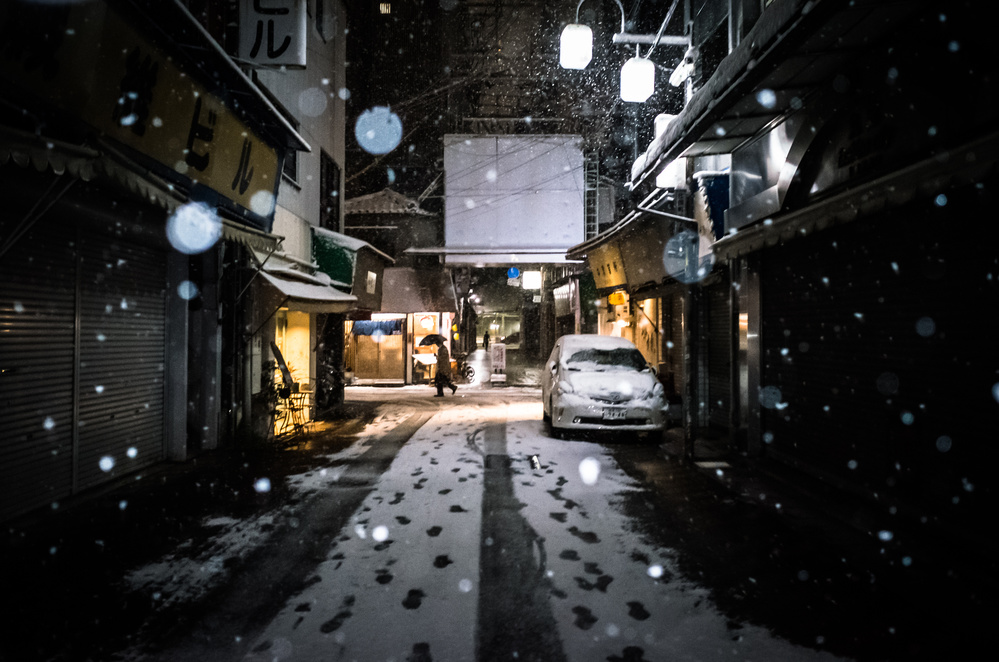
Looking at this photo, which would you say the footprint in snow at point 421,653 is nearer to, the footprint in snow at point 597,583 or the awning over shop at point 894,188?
the footprint in snow at point 597,583

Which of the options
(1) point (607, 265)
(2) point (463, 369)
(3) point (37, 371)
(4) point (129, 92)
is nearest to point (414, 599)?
(3) point (37, 371)

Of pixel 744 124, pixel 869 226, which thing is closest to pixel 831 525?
pixel 869 226

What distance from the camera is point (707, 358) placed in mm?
12836

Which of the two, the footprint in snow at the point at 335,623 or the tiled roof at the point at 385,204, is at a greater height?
the tiled roof at the point at 385,204

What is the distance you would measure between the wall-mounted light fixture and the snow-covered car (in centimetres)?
540

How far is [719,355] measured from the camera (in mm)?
12219

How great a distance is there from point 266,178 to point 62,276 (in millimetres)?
4793

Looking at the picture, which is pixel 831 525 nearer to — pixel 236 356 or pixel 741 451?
pixel 741 451

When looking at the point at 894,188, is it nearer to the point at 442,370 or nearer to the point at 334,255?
the point at 334,255

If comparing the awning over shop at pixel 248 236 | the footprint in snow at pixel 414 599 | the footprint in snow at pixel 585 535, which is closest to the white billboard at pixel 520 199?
the awning over shop at pixel 248 236

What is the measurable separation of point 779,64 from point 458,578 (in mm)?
6495

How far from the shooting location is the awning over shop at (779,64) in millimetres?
5570

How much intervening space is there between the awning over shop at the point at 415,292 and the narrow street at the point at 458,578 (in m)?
16.3

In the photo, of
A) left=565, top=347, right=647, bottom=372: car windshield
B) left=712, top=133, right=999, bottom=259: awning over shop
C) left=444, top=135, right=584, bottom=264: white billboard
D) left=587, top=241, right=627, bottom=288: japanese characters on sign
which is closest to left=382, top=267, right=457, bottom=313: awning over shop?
left=444, top=135, right=584, bottom=264: white billboard
